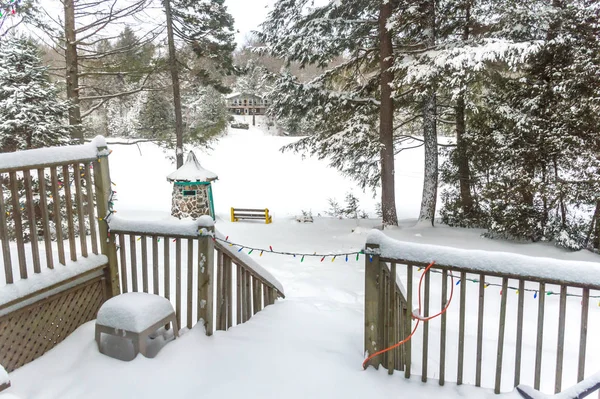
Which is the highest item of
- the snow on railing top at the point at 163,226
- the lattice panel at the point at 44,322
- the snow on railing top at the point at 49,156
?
the snow on railing top at the point at 49,156

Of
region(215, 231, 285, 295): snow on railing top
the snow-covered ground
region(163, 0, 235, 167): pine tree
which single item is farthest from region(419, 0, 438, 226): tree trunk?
region(215, 231, 285, 295): snow on railing top

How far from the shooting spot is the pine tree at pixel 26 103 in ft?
27.9

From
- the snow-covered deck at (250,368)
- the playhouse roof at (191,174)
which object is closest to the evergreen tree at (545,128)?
the snow-covered deck at (250,368)

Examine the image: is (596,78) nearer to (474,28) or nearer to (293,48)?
(474,28)

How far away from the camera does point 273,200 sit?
20.5m

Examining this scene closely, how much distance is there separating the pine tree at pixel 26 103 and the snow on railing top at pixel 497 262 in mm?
8868

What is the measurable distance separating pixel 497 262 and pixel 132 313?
2.53 metres

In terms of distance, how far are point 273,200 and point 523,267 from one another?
723 inches

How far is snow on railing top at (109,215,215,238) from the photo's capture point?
313 centimetres

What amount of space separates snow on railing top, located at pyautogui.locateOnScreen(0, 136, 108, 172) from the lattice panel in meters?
1.04

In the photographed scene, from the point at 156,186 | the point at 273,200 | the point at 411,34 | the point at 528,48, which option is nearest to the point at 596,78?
the point at 528,48

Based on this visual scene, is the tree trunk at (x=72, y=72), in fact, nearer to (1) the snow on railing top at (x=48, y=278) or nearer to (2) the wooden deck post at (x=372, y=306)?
(1) the snow on railing top at (x=48, y=278)

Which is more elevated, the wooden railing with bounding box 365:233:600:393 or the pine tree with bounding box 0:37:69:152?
the pine tree with bounding box 0:37:69:152

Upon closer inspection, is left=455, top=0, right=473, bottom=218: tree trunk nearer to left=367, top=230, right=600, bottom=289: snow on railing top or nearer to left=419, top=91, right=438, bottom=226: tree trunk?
left=419, top=91, right=438, bottom=226: tree trunk
